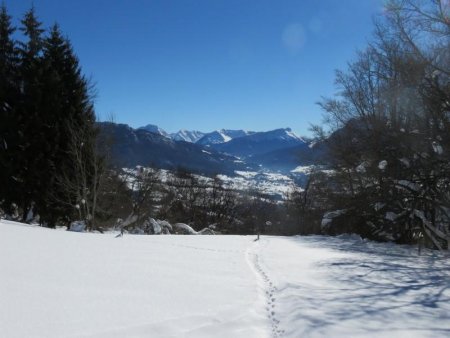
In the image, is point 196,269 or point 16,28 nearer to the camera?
point 196,269

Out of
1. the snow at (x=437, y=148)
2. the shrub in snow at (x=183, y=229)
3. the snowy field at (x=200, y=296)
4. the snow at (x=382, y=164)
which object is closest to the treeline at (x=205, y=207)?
the shrub in snow at (x=183, y=229)

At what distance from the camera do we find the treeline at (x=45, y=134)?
21.7 metres

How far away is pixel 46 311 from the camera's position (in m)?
4.11

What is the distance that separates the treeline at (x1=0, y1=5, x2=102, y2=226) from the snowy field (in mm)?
13597

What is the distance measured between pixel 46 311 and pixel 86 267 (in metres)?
2.53

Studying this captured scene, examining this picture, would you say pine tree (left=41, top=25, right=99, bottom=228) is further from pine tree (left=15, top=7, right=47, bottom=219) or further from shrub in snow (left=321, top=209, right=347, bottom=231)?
shrub in snow (left=321, top=209, right=347, bottom=231)

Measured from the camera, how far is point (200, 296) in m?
5.46

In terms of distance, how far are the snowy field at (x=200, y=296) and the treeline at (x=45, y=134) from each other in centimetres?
1360

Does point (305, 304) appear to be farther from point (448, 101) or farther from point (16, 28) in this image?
point (16, 28)

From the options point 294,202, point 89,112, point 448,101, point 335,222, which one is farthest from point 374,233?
point 294,202

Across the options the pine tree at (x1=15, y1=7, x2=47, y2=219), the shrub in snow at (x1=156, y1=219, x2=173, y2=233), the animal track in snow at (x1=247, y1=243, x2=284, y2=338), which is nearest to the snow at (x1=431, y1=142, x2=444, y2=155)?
the animal track in snow at (x1=247, y1=243, x2=284, y2=338)

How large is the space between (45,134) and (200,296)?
20.3 meters

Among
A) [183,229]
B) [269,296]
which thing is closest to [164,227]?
[183,229]

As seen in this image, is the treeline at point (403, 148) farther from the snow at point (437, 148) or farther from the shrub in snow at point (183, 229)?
the shrub in snow at point (183, 229)
